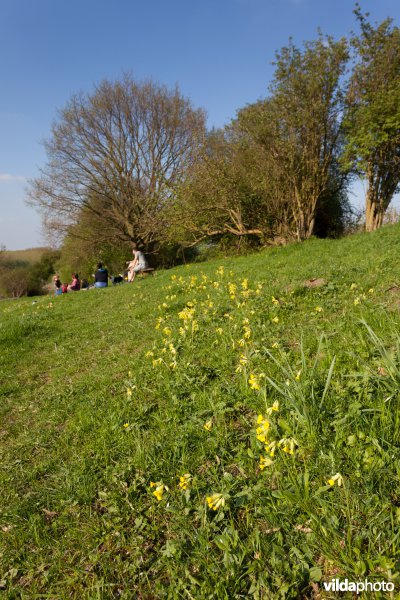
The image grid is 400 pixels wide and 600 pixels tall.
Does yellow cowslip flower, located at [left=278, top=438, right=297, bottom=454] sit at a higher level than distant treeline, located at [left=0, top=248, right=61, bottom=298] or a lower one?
lower

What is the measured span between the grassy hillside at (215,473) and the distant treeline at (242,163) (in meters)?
12.3

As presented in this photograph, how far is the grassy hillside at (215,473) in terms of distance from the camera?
5.28ft

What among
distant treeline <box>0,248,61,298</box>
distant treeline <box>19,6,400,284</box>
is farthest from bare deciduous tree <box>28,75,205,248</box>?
distant treeline <box>0,248,61,298</box>

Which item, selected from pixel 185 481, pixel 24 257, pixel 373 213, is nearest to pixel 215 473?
pixel 185 481

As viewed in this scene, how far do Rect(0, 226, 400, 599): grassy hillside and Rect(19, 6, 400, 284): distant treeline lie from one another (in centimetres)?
1233

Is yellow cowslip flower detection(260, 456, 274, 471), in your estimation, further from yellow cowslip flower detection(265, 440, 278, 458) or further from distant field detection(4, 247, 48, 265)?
distant field detection(4, 247, 48, 265)

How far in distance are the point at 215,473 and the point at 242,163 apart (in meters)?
16.0

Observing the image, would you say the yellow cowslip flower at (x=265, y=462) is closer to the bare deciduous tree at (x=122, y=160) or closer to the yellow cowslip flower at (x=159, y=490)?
the yellow cowslip flower at (x=159, y=490)

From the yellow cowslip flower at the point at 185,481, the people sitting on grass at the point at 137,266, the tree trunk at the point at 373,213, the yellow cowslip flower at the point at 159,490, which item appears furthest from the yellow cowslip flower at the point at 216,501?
the tree trunk at the point at 373,213

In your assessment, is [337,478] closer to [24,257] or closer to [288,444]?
[288,444]

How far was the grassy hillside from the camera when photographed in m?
1.61

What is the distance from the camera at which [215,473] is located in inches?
85.9

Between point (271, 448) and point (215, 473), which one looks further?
point (215, 473)

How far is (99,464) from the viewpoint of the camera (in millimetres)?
2639
